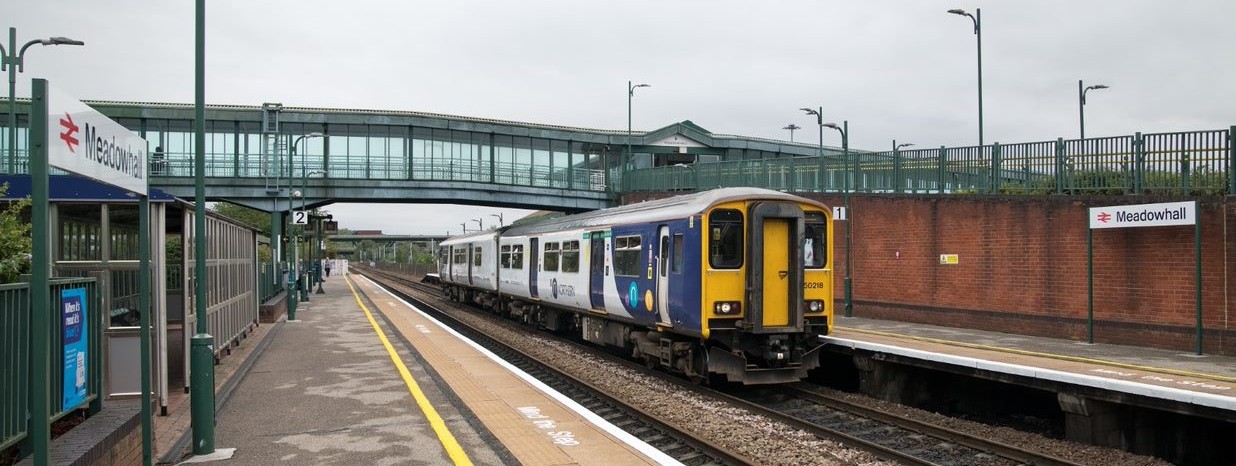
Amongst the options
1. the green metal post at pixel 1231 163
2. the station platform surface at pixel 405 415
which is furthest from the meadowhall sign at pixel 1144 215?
the station platform surface at pixel 405 415

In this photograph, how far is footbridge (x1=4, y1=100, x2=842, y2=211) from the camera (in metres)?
34.9

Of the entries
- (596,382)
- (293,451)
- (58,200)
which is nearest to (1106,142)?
(596,382)

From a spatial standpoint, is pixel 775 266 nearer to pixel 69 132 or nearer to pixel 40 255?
pixel 69 132

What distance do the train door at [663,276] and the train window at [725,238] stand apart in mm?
924

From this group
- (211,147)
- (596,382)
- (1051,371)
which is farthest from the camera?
(211,147)

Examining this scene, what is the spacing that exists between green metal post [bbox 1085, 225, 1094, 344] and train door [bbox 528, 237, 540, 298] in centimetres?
1127

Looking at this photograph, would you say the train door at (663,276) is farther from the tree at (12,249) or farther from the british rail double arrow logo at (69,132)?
the british rail double arrow logo at (69,132)

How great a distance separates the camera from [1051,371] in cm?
1007

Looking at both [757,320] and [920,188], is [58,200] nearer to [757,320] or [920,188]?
[757,320]

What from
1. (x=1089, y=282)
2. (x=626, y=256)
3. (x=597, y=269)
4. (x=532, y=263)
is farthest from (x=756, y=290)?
(x=532, y=263)

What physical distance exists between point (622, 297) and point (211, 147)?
2771 cm

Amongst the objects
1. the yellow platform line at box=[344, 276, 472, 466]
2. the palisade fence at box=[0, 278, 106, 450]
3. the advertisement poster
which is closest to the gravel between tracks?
the yellow platform line at box=[344, 276, 472, 466]

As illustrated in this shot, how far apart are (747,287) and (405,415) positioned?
4865mm

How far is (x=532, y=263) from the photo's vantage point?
68.4ft
